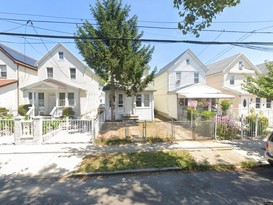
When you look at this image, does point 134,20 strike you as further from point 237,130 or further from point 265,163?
point 265,163

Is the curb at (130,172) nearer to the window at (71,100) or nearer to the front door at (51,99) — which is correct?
the window at (71,100)

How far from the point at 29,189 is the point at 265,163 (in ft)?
25.6

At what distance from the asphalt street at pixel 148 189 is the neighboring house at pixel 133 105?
1166 centimetres

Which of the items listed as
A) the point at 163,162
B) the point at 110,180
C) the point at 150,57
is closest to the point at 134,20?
the point at 150,57

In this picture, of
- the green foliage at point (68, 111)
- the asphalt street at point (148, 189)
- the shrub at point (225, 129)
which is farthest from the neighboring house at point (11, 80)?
the shrub at point (225, 129)

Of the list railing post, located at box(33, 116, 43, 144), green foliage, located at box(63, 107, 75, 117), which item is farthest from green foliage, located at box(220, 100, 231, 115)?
railing post, located at box(33, 116, 43, 144)

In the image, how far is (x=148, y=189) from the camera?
459 cm

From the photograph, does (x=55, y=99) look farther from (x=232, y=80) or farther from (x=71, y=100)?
(x=232, y=80)

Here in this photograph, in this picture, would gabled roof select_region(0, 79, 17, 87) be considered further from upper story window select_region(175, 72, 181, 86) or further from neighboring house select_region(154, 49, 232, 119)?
upper story window select_region(175, 72, 181, 86)

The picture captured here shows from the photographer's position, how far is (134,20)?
495 inches

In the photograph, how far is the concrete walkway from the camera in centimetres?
592

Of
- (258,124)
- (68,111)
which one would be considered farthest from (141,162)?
(68,111)

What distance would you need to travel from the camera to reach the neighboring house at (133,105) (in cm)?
1712

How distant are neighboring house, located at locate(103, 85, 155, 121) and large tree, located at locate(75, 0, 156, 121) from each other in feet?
15.6
